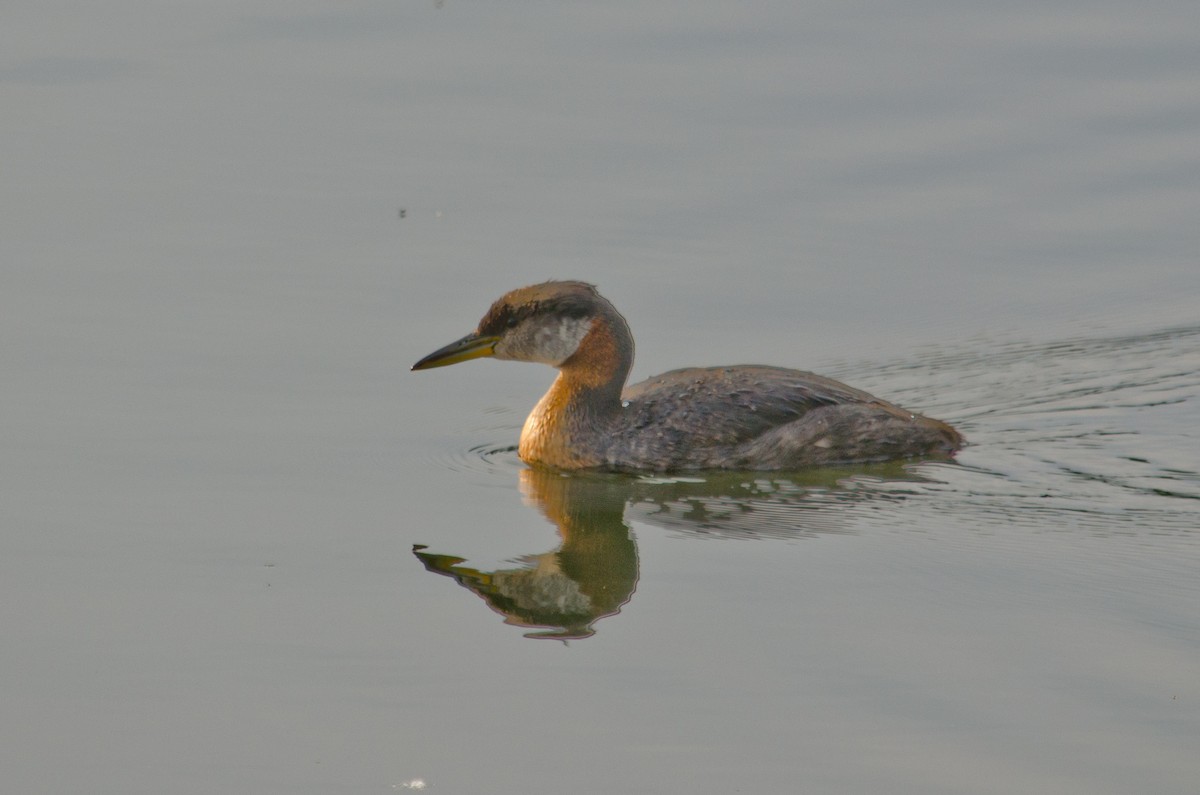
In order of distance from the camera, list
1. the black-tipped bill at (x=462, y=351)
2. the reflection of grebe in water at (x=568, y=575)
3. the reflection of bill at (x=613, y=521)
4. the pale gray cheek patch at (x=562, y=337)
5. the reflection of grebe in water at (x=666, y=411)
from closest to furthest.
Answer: the reflection of grebe in water at (x=568, y=575)
the reflection of bill at (x=613, y=521)
the reflection of grebe in water at (x=666, y=411)
the black-tipped bill at (x=462, y=351)
the pale gray cheek patch at (x=562, y=337)

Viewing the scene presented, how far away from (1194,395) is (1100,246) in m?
2.12

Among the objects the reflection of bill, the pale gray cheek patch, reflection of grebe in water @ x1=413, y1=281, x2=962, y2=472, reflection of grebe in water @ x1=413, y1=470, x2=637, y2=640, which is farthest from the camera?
the pale gray cheek patch

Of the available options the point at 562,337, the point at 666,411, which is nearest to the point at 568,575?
the point at 666,411

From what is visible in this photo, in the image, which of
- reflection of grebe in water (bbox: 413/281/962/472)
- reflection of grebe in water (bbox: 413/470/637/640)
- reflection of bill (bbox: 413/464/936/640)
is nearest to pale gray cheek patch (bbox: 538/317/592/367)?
reflection of grebe in water (bbox: 413/281/962/472)

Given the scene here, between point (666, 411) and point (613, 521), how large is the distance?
4.14 feet

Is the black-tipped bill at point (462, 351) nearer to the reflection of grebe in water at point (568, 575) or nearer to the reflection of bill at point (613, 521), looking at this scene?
the reflection of bill at point (613, 521)

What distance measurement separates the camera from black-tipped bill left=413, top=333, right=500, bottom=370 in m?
11.7

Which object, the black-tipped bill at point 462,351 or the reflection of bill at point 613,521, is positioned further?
the black-tipped bill at point 462,351

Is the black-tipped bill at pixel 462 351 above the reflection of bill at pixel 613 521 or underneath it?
above

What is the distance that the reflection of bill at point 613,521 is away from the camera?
358 inches

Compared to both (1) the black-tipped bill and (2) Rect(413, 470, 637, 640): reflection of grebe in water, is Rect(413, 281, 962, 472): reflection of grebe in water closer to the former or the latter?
(1) the black-tipped bill

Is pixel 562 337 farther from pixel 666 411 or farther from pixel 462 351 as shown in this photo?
pixel 666 411

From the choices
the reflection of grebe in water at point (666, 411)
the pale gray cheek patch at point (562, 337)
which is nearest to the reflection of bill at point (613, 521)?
the reflection of grebe in water at point (666, 411)

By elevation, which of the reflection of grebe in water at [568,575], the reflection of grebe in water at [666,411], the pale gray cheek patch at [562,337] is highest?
the pale gray cheek patch at [562,337]
